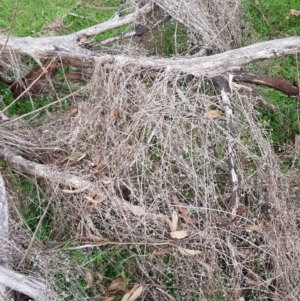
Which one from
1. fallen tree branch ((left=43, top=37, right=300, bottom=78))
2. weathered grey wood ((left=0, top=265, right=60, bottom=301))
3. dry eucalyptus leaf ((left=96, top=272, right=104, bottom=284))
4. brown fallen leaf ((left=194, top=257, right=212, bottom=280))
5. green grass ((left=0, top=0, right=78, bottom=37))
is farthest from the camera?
green grass ((left=0, top=0, right=78, bottom=37))

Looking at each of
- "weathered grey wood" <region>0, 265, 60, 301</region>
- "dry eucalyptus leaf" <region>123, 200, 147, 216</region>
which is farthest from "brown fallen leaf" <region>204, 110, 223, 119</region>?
"weathered grey wood" <region>0, 265, 60, 301</region>

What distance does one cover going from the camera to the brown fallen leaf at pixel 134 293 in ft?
9.60

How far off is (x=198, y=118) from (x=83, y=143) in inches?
30.1

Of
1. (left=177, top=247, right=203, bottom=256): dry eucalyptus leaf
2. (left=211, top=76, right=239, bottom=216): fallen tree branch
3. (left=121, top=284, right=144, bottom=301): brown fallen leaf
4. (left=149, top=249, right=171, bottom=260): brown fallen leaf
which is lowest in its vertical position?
(left=121, top=284, right=144, bottom=301): brown fallen leaf

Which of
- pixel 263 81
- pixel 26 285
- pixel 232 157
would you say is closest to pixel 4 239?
pixel 26 285

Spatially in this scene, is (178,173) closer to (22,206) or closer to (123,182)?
(123,182)

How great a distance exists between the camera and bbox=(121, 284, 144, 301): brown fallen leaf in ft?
9.60

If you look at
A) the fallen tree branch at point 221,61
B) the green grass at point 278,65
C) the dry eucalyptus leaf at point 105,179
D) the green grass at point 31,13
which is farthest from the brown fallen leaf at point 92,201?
the green grass at point 31,13

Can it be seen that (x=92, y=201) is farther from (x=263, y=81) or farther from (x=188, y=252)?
(x=263, y=81)

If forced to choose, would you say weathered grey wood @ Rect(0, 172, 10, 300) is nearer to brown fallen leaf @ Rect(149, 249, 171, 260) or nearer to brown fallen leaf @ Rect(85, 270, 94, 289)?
brown fallen leaf @ Rect(85, 270, 94, 289)

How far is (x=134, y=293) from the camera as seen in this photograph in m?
2.94

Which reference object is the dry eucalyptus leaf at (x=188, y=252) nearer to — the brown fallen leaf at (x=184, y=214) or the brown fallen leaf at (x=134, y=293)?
the brown fallen leaf at (x=184, y=214)

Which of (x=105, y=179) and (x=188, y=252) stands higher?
(x=105, y=179)

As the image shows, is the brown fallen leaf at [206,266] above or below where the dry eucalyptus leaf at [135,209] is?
below
